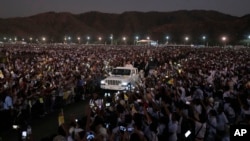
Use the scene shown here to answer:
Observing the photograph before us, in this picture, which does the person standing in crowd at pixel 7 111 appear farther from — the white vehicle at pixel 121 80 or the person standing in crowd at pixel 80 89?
the white vehicle at pixel 121 80

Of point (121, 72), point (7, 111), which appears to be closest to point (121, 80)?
point (121, 72)

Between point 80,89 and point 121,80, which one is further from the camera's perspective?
point 121,80

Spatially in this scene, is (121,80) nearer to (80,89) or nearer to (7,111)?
(80,89)

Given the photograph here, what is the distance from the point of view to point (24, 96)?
13688mm

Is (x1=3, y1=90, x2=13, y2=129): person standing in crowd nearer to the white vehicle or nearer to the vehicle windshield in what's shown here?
the white vehicle

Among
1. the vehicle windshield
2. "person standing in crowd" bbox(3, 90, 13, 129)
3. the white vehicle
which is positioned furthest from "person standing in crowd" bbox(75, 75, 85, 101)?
"person standing in crowd" bbox(3, 90, 13, 129)

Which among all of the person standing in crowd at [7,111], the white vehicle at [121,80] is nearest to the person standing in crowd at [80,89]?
the white vehicle at [121,80]

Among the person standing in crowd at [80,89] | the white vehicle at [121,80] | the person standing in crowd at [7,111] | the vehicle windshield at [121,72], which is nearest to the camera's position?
the person standing in crowd at [7,111]

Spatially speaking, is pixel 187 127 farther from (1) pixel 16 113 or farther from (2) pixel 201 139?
(1) pixel 16 113

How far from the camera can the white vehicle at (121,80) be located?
67.7 feet

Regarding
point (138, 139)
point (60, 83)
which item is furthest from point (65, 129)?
point (60, 83)

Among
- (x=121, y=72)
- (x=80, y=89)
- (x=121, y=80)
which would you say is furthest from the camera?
(x=121, y=72)

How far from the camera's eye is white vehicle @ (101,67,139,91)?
20.6m

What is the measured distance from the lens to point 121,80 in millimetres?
20719
